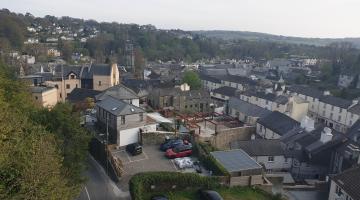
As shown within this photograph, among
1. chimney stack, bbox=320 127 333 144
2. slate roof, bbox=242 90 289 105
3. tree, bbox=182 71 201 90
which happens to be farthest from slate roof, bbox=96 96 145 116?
tree, bbox=182 71 201 90

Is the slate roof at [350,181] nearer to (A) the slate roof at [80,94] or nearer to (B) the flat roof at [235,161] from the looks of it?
(B) the flat roof at [235,161]

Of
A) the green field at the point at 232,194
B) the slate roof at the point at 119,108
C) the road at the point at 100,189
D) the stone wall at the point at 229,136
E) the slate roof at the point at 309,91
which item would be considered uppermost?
the slate roof at the point at 119,108

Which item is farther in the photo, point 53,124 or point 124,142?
point 124,142

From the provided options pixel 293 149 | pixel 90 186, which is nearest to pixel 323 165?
pixel 293 149

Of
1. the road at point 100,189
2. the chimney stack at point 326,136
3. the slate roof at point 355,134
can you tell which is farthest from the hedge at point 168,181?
the slate roof at point 355,134

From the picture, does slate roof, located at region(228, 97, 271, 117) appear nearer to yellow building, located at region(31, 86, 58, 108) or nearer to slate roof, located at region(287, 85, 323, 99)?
slate roof, located at region(287, 85, 323, 99)

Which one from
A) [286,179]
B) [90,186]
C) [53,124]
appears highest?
[53,124]

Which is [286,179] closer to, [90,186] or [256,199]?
[256,199]
